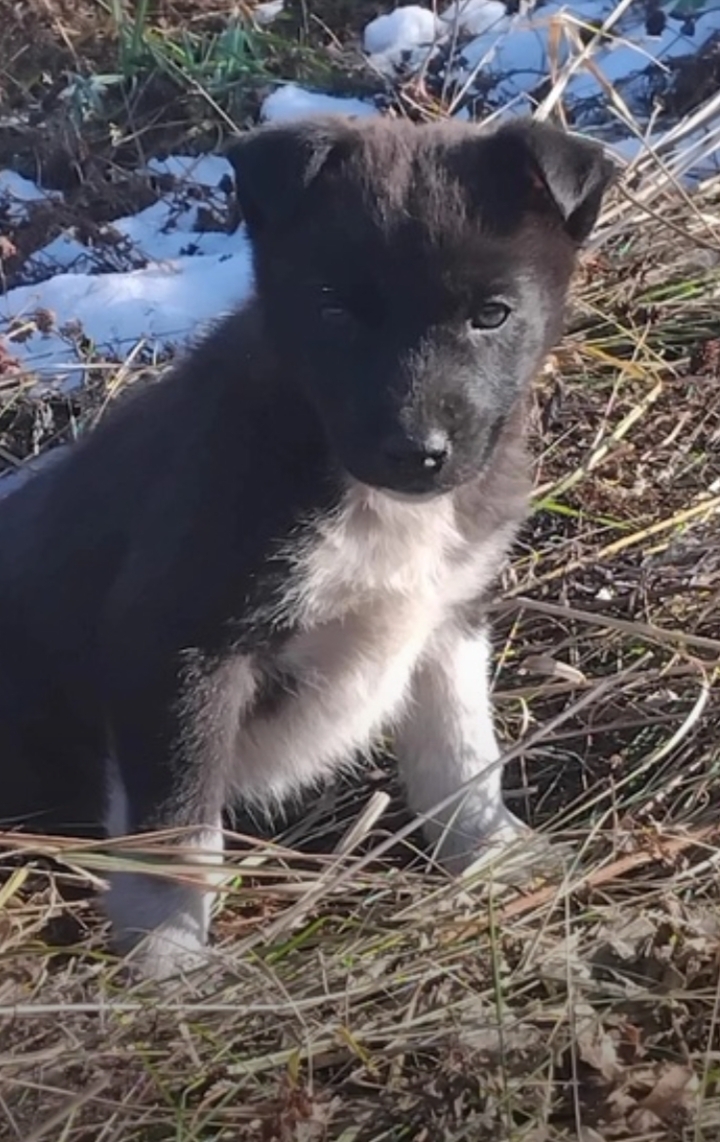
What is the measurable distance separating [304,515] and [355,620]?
0.28 meters

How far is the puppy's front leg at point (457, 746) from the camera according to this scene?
385 centimetres

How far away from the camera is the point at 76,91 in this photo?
6.85 m

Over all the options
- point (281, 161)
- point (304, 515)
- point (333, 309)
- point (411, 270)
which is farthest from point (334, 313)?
point (304, 515)

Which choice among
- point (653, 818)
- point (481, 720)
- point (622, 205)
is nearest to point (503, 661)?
point (481, 720)

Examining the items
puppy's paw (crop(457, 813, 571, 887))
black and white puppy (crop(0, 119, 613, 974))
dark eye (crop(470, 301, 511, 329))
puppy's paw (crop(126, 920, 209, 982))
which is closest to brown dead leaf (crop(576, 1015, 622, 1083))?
puppy's paw (crop(457, 813, 571, 887))

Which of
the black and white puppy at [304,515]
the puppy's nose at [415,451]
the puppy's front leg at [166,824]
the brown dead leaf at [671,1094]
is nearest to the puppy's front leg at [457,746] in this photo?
the black and white puppy at [304,515]

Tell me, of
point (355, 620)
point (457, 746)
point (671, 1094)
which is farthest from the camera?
point (457, 746)

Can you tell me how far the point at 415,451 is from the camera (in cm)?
310

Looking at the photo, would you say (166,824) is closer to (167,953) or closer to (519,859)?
(167,953)

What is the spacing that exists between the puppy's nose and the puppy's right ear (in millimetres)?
470

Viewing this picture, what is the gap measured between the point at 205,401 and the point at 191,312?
2.28 m

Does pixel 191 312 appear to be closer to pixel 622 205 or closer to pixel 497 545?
pixel 622 205

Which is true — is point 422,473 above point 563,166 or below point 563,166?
below

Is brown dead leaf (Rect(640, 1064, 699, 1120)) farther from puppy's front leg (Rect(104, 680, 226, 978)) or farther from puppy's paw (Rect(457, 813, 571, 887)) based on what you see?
puppy's front leg (Rect(104, 680, 226, 978))
